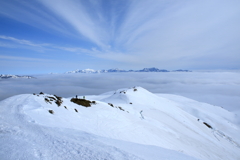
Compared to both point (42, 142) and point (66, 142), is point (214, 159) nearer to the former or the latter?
point (66, 142)

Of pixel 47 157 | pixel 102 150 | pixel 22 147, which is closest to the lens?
pixel 47 157

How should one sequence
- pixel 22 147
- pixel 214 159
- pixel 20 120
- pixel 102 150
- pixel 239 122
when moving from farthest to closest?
pixel 239 122, pixel 214 159, pixel 20 120, pixel 102 150, pixel 22 147

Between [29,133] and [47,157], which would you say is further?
[29,133]

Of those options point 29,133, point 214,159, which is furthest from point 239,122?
point 29,133

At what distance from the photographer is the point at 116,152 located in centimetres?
449

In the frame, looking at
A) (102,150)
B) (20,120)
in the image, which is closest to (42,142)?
(102,150)

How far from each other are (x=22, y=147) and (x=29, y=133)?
5.53ft

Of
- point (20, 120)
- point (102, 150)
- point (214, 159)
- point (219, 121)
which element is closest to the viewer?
point (102, 150)

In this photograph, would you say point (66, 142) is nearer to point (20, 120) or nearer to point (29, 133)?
point (29, 133)

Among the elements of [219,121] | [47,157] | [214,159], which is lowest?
[219,121]

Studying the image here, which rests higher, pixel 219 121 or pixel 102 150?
pixel 102 150

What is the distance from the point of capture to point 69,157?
399 cm

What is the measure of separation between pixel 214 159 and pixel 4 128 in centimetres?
2227

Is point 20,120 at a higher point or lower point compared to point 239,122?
higher
